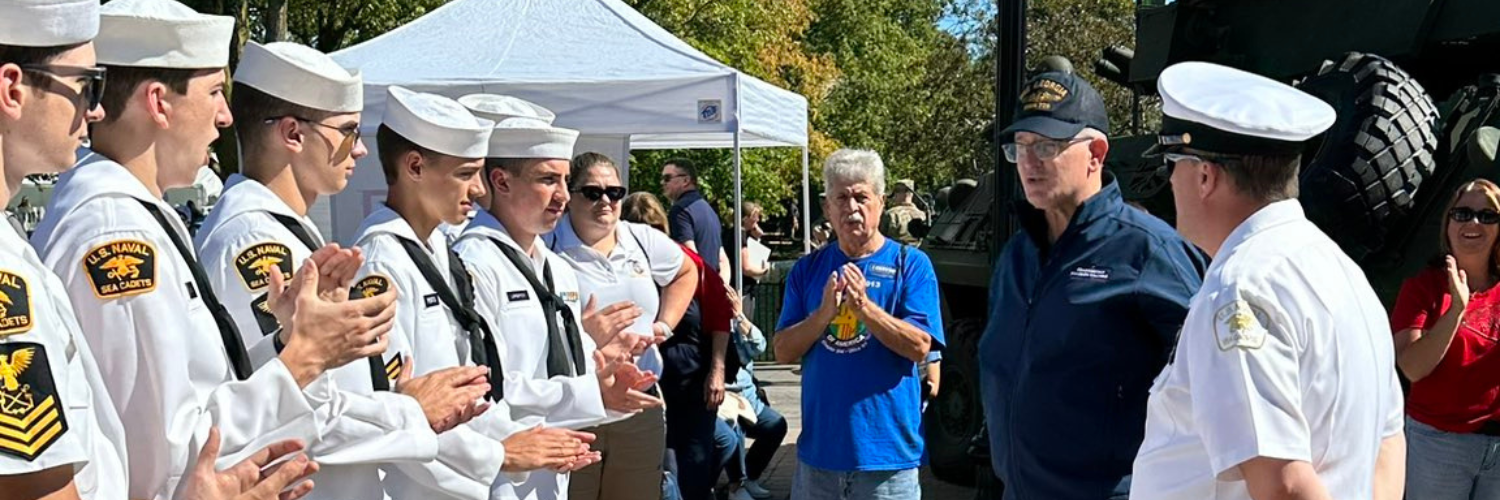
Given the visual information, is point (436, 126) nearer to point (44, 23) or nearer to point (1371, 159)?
point (44, 23)

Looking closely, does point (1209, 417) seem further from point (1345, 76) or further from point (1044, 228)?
point (1345, 76)

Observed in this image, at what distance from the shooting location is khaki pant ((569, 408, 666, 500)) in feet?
19.2

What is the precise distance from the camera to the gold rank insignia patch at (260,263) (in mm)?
3182

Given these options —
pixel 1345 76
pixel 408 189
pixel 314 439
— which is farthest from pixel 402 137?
pixel 1345 76

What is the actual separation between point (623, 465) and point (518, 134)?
1.82 m

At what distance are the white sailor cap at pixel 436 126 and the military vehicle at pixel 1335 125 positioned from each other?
1634 mm

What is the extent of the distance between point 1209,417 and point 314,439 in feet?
5.48

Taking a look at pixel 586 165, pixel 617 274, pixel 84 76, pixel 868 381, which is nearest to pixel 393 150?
pixel 84 76

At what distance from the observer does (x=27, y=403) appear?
6.69 feet

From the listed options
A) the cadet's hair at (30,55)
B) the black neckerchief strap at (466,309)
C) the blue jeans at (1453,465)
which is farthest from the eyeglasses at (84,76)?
the blue jeans at (1453,465)

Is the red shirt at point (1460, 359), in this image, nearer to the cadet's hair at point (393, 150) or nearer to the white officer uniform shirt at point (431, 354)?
the white officer uniform shirt at point (431, 354)

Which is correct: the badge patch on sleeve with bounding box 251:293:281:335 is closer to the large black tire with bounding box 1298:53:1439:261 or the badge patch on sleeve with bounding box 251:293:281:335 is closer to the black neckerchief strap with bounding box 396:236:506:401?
the black neckerchief strap with bounding box 396:236:506:401

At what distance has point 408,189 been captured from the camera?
12.9 ft

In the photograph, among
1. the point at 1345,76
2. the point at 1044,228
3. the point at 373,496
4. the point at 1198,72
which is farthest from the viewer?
the point at 1345,76
